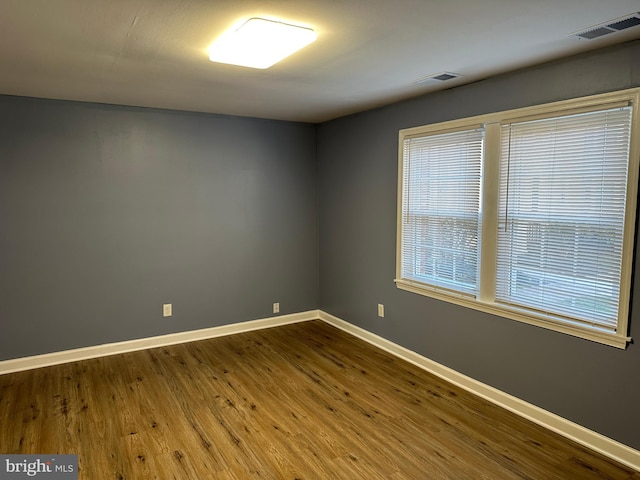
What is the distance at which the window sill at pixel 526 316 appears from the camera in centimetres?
254

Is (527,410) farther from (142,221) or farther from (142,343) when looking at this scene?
(142,221)

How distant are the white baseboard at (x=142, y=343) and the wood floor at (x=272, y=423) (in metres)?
0.11

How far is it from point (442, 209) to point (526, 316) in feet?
3.54

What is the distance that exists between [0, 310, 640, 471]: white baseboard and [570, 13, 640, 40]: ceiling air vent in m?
2.28

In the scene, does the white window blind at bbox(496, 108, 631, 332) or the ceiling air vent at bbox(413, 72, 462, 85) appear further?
the ceiling air vent at bbox(413, 72, 462, 85)

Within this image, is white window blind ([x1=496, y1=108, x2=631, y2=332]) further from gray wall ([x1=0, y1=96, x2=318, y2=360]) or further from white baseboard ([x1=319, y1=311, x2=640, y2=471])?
gray wall ([x1=0, y1=96, x2=318, y2=360])

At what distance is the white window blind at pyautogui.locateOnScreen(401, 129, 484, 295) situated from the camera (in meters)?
3.34

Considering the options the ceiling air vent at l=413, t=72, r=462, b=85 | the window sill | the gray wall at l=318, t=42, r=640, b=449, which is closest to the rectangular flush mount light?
the ceiling air vent at l=413, t=72, r=462, b=85

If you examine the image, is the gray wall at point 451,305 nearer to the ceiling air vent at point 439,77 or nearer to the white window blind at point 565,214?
the white window blind at point 565,214

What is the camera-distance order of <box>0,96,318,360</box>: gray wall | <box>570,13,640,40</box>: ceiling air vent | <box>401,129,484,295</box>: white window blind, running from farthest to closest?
<box>0,96,318,360</box>: gray wall, <box>401,129,484,295</box>: white window blind, <box>570,13,640,40</box>: ceiling air vent

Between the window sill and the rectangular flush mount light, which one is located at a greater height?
the rectangular flush mount light

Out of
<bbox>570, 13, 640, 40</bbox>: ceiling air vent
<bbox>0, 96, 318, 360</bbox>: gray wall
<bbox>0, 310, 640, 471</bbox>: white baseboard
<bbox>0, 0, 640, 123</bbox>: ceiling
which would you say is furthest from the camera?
<bbox>0, 96, 318, 360</bbox>: gray wall

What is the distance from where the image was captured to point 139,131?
4.16 meters

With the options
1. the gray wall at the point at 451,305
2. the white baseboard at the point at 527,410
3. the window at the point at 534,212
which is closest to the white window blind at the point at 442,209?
the window at the point at 534,212
